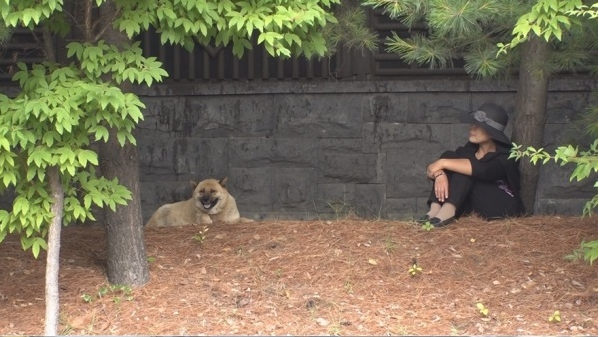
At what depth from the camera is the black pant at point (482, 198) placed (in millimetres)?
7422

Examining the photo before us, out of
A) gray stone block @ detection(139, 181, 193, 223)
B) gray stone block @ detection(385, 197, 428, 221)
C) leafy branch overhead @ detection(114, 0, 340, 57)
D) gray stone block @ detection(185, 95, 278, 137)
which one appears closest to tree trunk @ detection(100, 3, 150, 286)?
leafy branch overhead @ detection(114, 0, 340, 57)

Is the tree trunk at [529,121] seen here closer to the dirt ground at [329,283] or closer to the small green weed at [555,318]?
the dirt ground at [329,283]

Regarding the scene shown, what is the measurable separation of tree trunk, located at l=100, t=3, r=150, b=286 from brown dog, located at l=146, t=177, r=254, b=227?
2314mm

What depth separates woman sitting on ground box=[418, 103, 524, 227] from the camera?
291 inches

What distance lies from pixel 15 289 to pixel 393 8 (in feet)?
10.7

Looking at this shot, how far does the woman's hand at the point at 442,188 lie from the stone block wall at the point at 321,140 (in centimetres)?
220

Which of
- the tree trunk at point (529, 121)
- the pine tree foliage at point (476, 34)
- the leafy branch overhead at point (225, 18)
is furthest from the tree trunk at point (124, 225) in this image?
the tree trunk at point (529, 121)

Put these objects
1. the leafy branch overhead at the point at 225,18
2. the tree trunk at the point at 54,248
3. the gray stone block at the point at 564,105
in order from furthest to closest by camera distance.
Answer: the gray stone block at the point at 564,105 → the tree trunk at the point at 54,248 → the leafy branch overhead at the point at 225,18

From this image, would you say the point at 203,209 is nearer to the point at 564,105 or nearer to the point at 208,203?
the point at 208,203

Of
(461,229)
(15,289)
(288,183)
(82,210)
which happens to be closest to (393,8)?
(461,229)

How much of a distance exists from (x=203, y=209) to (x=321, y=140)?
1.69 meters

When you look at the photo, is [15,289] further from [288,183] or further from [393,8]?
[288,183]

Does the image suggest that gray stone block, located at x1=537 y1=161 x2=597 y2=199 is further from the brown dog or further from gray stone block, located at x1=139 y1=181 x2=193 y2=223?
gray stone block, located at x1=139 y1=181 x2=193 y2=223

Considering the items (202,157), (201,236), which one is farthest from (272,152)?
(201,236)
